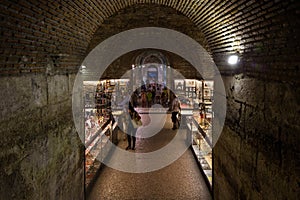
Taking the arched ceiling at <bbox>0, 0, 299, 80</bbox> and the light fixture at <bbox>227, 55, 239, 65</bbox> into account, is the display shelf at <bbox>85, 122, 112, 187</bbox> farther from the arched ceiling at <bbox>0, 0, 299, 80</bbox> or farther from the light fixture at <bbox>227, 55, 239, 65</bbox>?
the light fixture at <bbox>227, 55, 239, 65</bbox>

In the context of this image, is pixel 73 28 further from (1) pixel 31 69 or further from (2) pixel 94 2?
(1) pixel 31 69

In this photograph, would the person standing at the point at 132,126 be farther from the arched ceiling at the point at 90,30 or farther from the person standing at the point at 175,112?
the arched ceiling at the point at 90,30

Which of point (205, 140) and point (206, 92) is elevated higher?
point (206, 92)

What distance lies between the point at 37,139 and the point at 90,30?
8.26 feet

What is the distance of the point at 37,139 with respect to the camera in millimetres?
3566

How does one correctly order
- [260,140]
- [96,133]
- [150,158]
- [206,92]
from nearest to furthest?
1. [260,140]
2. [96,133]
3. [150,158]
4. [206,92]

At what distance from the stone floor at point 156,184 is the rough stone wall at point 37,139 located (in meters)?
1.27

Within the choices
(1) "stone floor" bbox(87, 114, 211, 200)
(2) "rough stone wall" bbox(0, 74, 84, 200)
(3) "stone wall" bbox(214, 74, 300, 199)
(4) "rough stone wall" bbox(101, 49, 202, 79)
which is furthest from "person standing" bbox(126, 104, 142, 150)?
(4) "rough stone wall" bbox(101, 49, 202, 79)

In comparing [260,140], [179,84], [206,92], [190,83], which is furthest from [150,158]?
[179,84]

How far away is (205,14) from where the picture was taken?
187 inches

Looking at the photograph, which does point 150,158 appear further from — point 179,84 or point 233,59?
point 179,84

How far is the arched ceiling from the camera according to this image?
8.49 ft

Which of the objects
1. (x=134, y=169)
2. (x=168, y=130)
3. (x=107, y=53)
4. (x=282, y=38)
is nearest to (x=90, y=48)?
(x=107, y=53)

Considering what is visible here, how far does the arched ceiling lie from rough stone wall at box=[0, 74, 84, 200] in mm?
243
